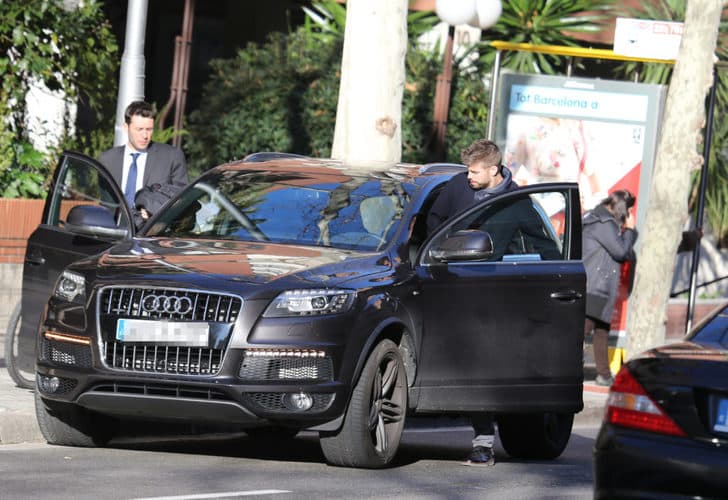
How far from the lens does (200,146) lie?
18.9 m

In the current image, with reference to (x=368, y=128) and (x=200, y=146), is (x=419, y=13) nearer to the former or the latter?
(x=200, y=146)

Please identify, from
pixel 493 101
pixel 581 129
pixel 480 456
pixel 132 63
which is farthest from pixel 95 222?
pixel 581 129

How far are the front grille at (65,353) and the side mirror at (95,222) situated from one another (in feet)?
2.85

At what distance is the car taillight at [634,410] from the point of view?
679 cm

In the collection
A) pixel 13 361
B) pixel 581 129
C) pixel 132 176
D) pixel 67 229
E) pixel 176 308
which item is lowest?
pixel 13 361

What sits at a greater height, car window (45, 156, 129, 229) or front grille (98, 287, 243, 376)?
car window (45, 156, 129, 229)

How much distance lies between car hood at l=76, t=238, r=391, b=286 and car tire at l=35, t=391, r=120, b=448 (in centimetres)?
79

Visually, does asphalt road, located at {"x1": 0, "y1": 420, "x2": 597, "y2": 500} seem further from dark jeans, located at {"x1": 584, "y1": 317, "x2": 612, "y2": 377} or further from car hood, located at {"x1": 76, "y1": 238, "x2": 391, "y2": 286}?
dark jeans, located at {"x1": 584, "y1": 317, "x2": 612, "y2": 377}

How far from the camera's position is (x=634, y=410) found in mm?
6895

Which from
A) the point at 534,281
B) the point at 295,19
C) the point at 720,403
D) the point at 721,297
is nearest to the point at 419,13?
the point at 295,19

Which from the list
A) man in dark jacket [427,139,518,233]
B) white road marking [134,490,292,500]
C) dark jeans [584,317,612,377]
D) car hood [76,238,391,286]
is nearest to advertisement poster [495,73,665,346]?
dark jeans [584,317,612,377]

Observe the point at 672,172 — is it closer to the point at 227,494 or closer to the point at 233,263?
the point at 233,263

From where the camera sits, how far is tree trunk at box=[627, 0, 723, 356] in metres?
15.3

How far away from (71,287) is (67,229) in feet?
3.94
